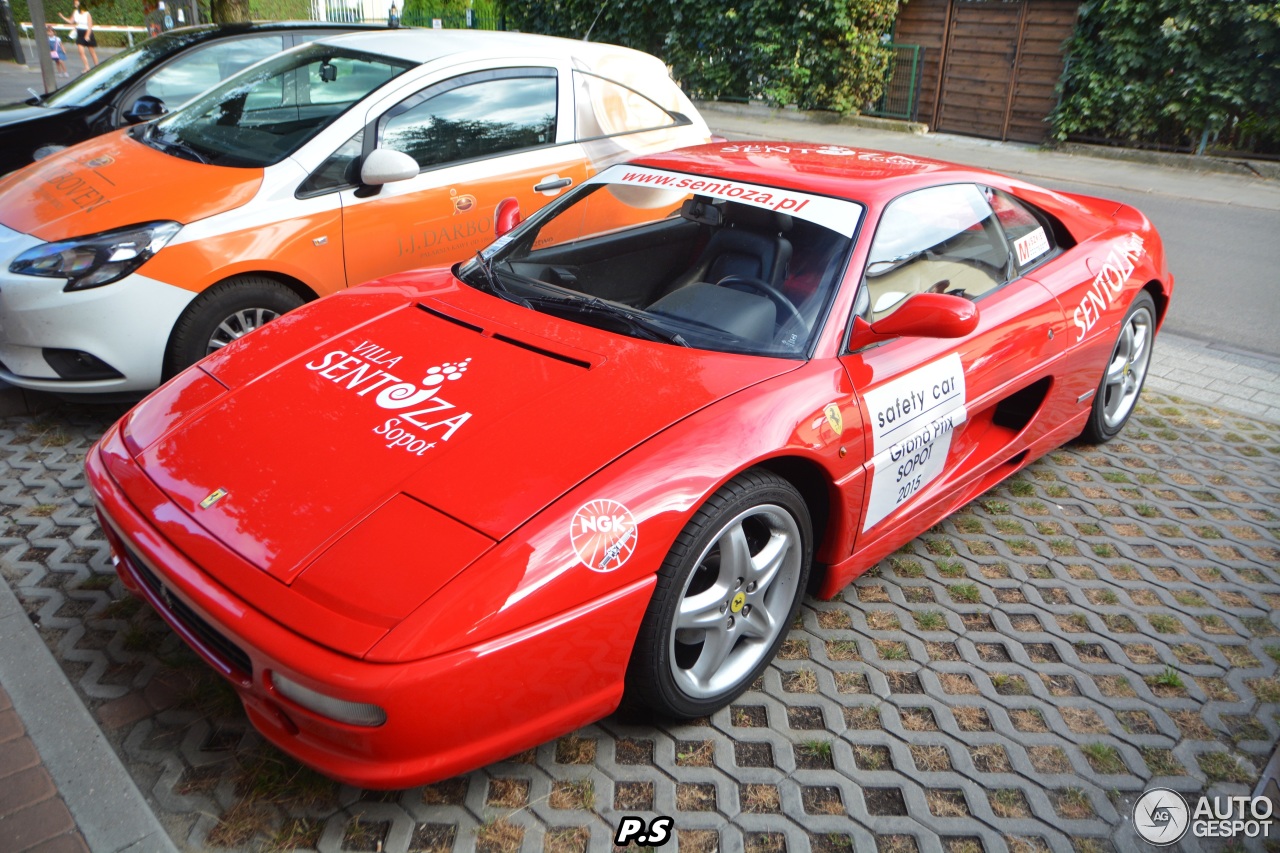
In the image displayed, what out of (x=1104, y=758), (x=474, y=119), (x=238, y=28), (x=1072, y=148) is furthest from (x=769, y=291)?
(x=1072, y=148)

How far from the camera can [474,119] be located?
191 inches

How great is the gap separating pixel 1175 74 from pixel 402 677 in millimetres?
14292

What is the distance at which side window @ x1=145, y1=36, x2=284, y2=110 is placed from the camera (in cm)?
654

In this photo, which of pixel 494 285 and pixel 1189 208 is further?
pixel 1189 208

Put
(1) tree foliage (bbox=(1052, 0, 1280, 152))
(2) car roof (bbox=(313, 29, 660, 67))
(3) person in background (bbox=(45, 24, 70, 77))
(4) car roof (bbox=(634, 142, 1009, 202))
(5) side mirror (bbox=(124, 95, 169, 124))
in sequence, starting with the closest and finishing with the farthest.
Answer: (4) car roof (bbox=(634, 142, 1009, 202)), (2) car roof (bbox=(313, 29, 660, 67)), (5) side mirror (bbox=(124, 95, 169, 124)), (1) tree foliage (bbox=(1052, 0, 1280, 152)), (3) person in background (bbox=(45, 24, 70, 77))

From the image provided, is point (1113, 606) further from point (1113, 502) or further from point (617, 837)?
point (617, 837)

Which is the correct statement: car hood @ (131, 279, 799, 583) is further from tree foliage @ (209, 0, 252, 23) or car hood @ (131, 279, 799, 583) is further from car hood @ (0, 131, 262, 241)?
tree foliage @ (209, 0, 252, 23)

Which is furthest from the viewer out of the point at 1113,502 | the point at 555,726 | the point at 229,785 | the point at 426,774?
the point at 1113,502

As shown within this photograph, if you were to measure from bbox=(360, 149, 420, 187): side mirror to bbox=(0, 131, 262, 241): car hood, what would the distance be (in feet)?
1.60

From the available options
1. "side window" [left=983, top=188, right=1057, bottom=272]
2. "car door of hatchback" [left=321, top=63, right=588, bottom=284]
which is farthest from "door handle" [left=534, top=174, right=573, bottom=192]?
"side window" [left=983, top=188, right=1057, bottom=272]

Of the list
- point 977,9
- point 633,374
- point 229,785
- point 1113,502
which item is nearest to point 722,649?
point 633,374

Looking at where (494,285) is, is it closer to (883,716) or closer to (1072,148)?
(883,716)

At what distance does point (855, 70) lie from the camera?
51.0 ft

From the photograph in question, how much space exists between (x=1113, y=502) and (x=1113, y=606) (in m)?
0.84
